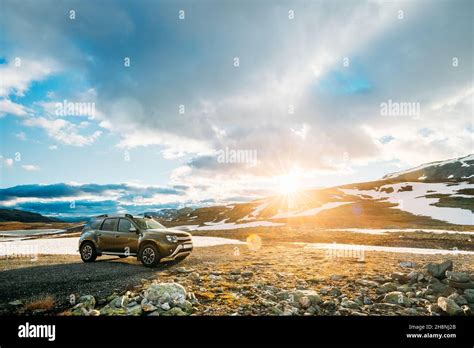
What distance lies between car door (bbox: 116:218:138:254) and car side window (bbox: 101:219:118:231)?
17.1 inches

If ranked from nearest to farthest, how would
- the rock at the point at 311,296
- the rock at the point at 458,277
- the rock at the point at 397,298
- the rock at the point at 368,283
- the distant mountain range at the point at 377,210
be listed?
the rock at the point at 311,296, the rock at the point at 397,298, the rock at the point at 458,277, the rock at the point at 368,283, the distant mountain range at the point at 377,210

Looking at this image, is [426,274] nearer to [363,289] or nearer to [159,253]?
[363,289]

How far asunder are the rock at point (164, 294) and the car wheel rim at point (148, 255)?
4.73m

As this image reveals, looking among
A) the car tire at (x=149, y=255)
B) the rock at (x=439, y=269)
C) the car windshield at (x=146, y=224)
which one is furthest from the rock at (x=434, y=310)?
the car windshield at (x=146, y=224)

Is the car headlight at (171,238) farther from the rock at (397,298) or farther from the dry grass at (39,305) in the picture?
the rock at (397,298)

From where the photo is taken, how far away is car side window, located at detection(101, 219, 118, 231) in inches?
563

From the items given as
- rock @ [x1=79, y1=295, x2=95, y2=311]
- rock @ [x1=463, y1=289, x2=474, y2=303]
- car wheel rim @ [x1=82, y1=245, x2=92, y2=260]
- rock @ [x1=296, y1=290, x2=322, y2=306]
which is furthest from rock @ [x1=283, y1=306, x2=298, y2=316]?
car wheel rim @ [x1=82, y1=245, x2=92, y2=260]

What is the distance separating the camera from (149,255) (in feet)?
43.1

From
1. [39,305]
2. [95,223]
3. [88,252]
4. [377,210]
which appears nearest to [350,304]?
[39,305]

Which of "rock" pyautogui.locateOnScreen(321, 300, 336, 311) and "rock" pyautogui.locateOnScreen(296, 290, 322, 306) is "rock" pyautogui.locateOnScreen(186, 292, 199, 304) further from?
"rock" pyautogui.locateOnScreen(321, 300, 336, 311)

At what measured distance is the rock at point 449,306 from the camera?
325 inches
